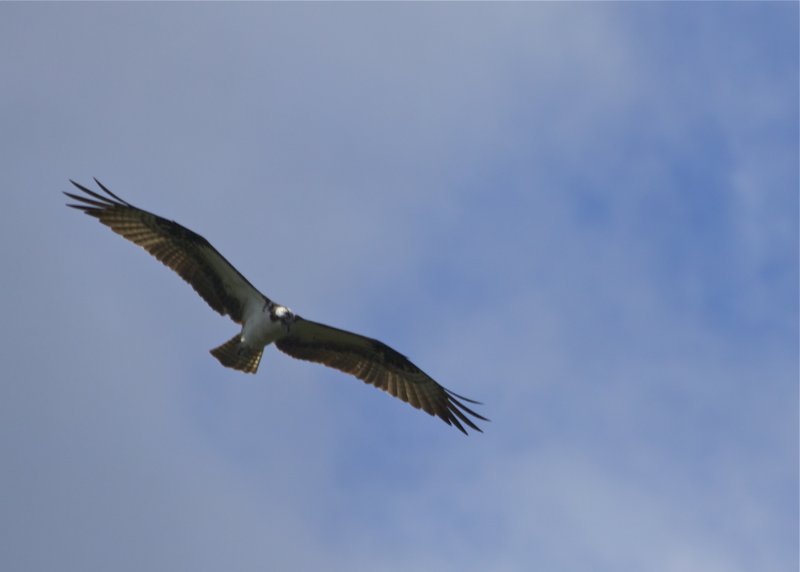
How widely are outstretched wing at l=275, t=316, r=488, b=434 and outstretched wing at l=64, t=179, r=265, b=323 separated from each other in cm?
109

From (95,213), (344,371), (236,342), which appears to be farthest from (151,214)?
(344,371)

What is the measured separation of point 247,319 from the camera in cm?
2277

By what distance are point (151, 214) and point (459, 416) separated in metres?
6.30

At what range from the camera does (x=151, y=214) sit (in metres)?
22.7

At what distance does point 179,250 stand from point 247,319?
1.64 m

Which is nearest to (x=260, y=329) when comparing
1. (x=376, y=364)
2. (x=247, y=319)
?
(x=247, y=319)

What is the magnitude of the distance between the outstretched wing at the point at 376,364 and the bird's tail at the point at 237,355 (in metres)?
0.72

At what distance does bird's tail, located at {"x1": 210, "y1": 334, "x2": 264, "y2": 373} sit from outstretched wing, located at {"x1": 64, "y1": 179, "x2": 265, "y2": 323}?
541 mm

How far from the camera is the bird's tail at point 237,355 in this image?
73.8ft

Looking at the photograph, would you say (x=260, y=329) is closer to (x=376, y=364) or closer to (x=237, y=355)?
(x=237, y=355)

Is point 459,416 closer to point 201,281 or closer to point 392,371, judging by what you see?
point 392,371

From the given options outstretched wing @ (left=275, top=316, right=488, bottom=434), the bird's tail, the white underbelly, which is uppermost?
outstretched wing @ (left=275, top=316, right=488, bottom=434)

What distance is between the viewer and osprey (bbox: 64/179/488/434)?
22531 millimetres

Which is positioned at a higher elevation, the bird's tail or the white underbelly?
the white underbelly
